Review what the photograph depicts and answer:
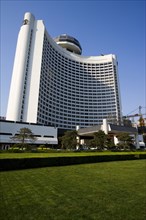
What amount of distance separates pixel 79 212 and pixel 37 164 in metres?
12.7

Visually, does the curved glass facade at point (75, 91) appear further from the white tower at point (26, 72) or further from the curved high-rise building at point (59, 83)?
the white tower at point (26, 72)

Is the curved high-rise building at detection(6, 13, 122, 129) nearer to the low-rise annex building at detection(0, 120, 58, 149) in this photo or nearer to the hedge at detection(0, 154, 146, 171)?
the low-rise annex building at detection(0, 120, 58, 149)

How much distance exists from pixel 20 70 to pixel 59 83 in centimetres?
3857

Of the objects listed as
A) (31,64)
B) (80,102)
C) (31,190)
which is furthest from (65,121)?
(31,190)

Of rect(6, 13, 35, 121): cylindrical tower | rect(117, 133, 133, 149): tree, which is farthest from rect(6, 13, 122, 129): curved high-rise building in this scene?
rect(117, 133, 133, 149): tree

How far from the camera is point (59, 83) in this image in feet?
426

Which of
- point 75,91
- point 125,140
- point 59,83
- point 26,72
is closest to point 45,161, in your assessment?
point 125,140

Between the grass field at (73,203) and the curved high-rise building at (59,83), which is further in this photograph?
the curved high-rise building at (59,83)

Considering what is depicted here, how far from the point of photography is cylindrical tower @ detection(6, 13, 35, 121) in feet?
296

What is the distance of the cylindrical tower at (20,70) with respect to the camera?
9031 cm

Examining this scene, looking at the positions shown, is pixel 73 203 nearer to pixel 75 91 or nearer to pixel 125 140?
pixel 125 140

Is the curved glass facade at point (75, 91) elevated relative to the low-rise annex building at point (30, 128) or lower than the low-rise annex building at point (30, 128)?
elevated

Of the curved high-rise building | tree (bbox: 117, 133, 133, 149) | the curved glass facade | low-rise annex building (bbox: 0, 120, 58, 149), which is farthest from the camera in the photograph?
the curved glass facade

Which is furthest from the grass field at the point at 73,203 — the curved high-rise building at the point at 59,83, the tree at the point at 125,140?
the curved high-rise building at the point at 59,83
